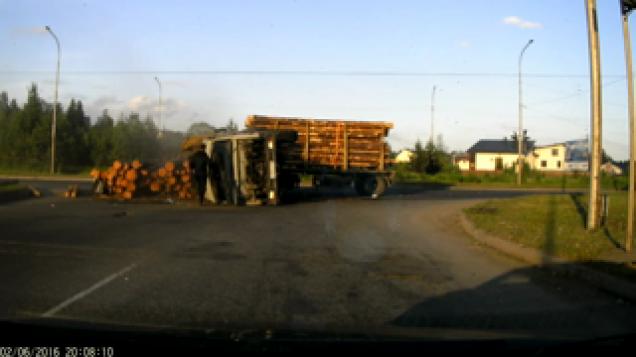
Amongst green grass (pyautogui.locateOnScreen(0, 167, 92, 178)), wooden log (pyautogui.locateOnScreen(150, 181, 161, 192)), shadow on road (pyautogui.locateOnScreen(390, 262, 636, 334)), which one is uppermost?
green grass (pyautogui.locateOnScreen(0, 167, 92, 178))

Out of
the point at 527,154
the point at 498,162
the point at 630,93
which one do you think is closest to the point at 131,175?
the point at 630,93

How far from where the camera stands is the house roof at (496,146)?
93562mm

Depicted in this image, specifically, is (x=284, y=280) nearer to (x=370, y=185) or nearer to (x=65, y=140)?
(x=370, y=185)

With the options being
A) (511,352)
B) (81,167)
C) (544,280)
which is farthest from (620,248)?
(81,167)

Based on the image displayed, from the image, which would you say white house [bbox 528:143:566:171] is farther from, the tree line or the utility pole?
the utility pole

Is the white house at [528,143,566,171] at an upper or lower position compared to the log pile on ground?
upper

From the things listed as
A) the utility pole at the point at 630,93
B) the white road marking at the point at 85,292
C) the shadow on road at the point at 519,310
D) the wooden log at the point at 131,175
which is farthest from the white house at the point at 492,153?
the white road marking at the point at 85,292

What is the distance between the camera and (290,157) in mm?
21984

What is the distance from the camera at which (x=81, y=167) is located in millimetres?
56594

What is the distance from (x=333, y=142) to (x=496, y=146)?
7808 cm

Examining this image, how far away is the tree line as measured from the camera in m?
53.1

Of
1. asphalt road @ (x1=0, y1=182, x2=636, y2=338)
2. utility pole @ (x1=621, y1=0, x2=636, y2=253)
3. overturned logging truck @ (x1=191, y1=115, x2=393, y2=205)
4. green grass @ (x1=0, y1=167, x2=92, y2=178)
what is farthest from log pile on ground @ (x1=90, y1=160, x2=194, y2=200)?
green grass @ (x1=0, y1=167, x2=92, y2=178)

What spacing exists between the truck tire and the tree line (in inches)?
1241

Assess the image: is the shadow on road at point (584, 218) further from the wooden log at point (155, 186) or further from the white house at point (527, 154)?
the white house at point (527, 154)
